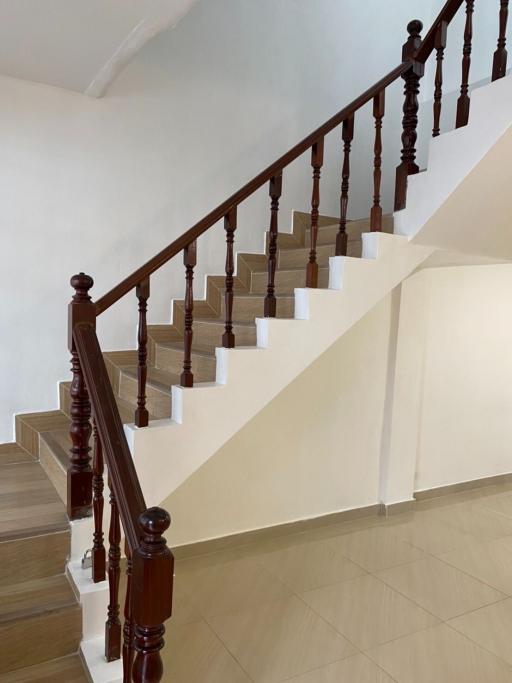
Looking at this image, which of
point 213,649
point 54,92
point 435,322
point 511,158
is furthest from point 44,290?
point 435,322

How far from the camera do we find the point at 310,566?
3459 mm

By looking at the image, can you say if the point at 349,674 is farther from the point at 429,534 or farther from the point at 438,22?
the point at 438,22

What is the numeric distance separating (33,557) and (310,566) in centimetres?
185

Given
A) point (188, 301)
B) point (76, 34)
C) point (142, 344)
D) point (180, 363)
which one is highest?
point (76, 34)

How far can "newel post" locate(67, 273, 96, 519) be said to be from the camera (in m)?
2.17

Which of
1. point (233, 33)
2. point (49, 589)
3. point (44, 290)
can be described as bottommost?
point (49, 589)

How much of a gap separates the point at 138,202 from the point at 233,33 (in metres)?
1.50

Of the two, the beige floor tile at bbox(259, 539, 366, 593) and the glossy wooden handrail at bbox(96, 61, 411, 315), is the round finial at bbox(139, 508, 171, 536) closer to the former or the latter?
the glossy wooden handrail at bbox(96, 61, 411, 315)

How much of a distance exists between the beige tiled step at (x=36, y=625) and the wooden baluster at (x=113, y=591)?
187 mm

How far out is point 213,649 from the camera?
260 centimetres

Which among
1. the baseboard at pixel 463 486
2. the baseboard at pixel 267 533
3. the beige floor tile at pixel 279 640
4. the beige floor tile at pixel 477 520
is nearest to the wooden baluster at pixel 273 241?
the beige floor tile at pixel 279 640

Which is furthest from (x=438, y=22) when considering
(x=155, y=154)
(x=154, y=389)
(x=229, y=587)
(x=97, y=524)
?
(x=229, y=587)

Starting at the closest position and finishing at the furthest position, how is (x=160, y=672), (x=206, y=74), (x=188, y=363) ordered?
(x=160, y=672)
(x=188, y=363)
(x=206, y=74)

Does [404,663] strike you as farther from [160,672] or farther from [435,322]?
[435,322]
